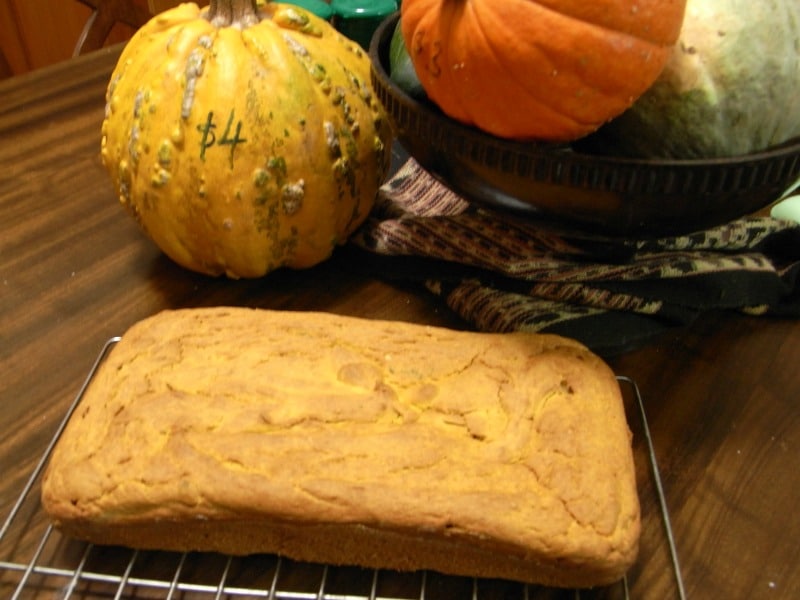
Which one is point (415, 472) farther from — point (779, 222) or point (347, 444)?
point (779, 222)

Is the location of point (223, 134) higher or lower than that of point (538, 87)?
lower

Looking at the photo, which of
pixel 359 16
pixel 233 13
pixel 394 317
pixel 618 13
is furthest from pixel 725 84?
pixel 359 16

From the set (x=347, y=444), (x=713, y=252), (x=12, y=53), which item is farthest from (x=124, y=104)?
(x=12, y=53)

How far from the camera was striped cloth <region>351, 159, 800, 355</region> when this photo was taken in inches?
29.2

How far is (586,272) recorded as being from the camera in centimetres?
76

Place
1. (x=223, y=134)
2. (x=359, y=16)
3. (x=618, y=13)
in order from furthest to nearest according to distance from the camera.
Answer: (x=359, y=16) < (x=223, y=134) < (x=618, y=13)

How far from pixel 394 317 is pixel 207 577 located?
13.6 inches

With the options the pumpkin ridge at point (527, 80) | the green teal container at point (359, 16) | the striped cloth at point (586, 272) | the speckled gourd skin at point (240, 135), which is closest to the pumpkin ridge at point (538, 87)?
the pumpkin ridge at point (527, 80)

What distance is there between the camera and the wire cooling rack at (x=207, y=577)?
0.54 meters

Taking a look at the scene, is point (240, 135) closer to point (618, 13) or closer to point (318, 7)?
point (618, 13)

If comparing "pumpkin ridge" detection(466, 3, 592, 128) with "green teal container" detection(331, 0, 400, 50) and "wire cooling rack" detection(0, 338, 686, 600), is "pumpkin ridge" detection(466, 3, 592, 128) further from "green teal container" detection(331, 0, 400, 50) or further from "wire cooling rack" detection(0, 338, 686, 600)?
"green teal container" detection(331, 0, 400, 50)

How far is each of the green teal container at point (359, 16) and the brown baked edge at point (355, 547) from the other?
0.92m

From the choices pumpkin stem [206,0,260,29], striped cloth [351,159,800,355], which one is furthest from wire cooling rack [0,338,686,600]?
pumpkin stem [206,0,260,29]

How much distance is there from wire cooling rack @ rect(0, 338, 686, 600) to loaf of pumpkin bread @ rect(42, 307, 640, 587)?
0.01 m
